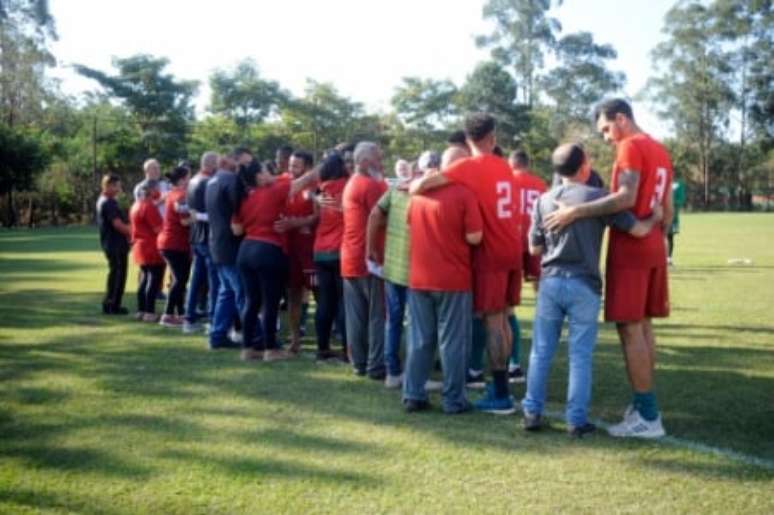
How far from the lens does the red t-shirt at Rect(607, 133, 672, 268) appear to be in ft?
17.1

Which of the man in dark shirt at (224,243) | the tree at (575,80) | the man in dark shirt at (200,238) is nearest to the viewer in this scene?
the man in dark shirt at (224,243)

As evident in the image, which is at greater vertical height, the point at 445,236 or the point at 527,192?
the point at 527,192

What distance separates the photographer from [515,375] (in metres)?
7.02

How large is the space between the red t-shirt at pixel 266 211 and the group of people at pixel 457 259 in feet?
0.04

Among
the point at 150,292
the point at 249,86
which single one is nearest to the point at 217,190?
the point at 150,292

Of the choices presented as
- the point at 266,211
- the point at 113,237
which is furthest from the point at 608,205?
the point at 113,237

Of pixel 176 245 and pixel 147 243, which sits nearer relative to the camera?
pixel 176 245

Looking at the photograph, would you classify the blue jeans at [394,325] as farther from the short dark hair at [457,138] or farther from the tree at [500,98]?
the tree at [500,98]

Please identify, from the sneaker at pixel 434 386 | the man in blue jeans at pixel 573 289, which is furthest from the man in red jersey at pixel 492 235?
the sneaker at pixel 434 386

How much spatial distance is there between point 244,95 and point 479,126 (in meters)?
55.2

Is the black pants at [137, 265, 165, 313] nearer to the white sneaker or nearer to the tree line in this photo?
the white sneaker

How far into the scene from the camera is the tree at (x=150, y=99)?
51906 mm

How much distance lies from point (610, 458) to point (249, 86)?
56754mm

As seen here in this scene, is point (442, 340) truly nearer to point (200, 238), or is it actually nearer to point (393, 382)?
point (393, 382)
